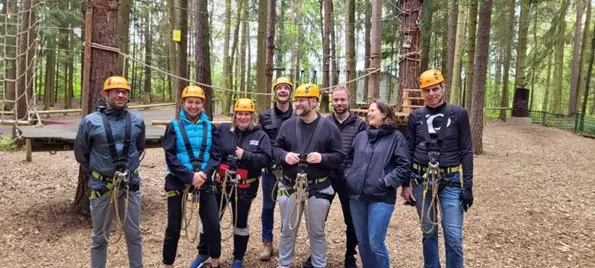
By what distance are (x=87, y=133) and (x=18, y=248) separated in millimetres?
2296

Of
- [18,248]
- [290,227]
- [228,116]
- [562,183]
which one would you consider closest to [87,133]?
[290,227]

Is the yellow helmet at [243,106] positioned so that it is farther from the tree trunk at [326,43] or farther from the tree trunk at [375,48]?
the tree trunk at [326,43]

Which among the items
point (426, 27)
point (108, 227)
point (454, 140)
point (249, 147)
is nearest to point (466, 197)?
point (454, 140)

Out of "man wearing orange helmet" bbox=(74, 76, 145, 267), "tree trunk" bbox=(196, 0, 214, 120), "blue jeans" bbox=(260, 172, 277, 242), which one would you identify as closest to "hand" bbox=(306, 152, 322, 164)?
"blue jeans" bbox=(260, 172, 277, 242)

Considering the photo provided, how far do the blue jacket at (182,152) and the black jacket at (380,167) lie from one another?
1327 mm

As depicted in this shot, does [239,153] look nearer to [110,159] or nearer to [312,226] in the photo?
[312,226]

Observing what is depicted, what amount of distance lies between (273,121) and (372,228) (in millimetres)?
1619

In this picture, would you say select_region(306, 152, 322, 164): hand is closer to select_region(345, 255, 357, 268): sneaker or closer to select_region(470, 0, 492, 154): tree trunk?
select_region(345, 255, 357, 268): sneaker

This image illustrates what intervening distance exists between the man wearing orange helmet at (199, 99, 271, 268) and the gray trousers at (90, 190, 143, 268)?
66 cm

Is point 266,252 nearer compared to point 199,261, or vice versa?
point 199,261

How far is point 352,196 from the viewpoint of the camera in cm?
352

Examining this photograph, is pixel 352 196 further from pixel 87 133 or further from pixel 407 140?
pixel 87 133

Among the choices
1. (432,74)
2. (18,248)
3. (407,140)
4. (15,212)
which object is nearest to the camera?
(432,74)

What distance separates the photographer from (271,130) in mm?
4367
